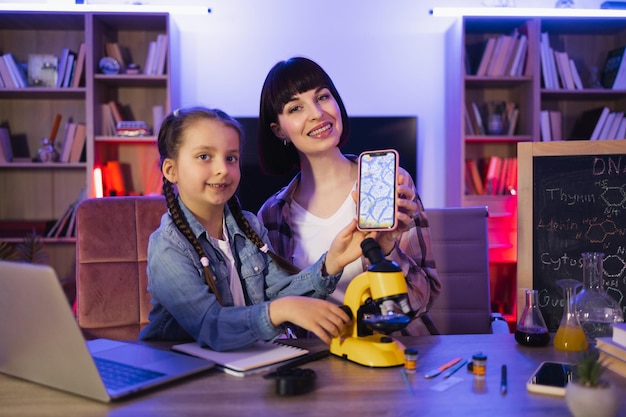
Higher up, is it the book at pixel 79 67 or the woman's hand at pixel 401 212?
the book at pixel 79 67

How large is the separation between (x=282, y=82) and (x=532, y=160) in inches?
30.1

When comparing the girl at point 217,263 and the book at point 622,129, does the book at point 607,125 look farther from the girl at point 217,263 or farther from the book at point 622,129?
the girl at point 217,263

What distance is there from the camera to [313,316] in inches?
43.5

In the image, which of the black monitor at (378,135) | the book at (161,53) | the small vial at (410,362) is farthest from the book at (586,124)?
the small vial at (410,362)

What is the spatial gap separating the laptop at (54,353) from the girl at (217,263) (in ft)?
0.42

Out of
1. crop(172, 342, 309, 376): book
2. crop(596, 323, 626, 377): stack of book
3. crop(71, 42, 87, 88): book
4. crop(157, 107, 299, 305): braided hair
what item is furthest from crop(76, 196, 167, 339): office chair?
crop(71, 42, 87, 88): book

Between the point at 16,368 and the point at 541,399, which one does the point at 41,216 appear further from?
the point at 541,399

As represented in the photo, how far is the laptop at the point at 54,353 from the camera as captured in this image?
2.79ft

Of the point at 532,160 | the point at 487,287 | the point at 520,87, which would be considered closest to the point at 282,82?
the point at 532,160

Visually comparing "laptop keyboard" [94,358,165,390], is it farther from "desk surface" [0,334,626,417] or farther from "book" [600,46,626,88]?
"book" [600,46,626,88]

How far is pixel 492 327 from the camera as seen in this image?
1.96 metres

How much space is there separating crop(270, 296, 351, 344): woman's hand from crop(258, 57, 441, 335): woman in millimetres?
525

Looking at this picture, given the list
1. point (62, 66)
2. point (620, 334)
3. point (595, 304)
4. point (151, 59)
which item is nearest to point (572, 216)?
point (595, 304)

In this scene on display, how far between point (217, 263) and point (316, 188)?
614 millimetres
